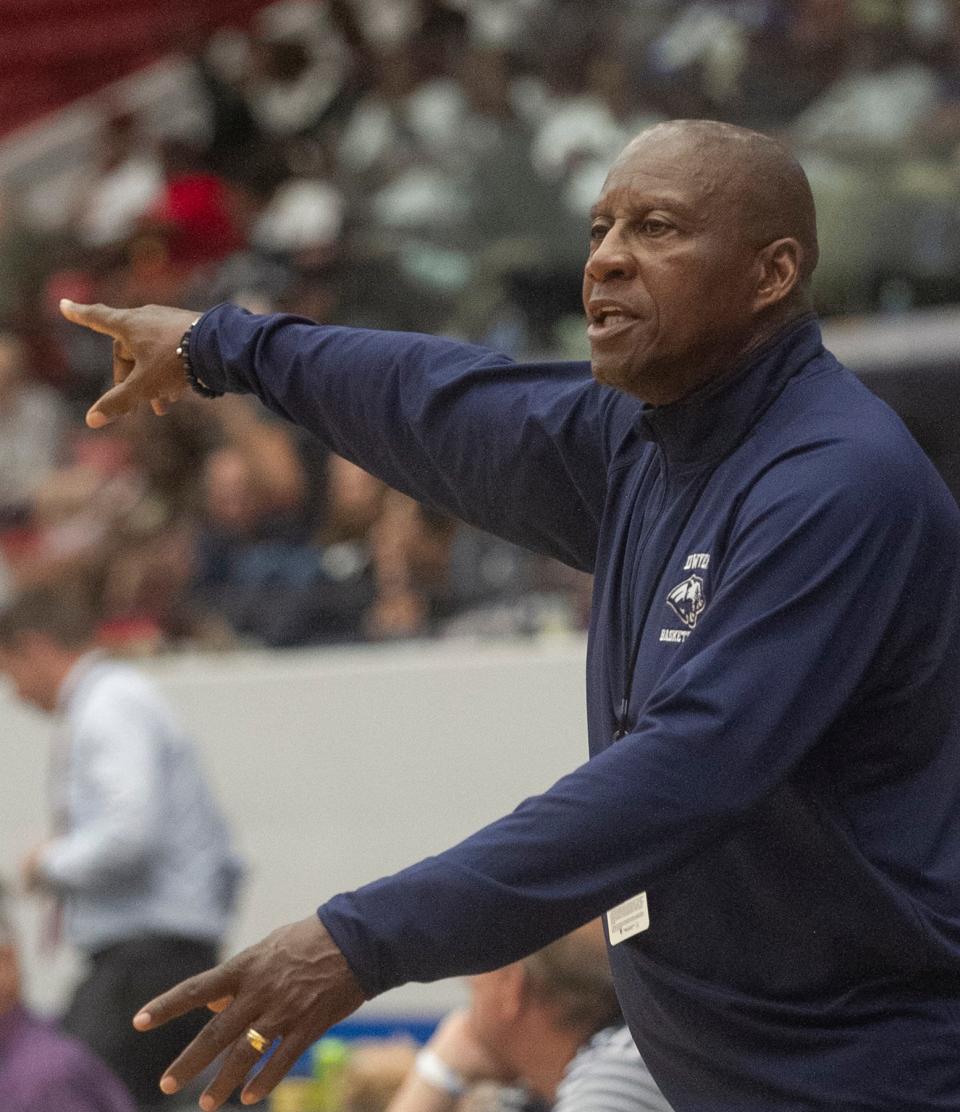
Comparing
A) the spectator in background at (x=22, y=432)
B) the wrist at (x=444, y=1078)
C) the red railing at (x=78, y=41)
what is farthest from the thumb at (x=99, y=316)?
the red railing at (x=78, y=41)

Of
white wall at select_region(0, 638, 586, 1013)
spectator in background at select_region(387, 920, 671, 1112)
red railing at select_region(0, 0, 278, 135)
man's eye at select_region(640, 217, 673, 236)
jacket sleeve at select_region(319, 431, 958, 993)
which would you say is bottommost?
white wall at select_region(0, 638, 586, 1013)

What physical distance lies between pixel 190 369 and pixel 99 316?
6.3 inches

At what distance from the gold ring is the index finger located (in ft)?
0.13

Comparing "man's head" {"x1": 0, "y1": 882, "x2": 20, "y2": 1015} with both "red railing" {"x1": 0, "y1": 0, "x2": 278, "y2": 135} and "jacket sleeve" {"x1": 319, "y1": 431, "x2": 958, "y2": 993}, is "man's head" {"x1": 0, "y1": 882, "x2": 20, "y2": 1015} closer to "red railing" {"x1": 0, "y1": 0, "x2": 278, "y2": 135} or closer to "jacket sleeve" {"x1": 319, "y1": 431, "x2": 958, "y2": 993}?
"jacket sleeve" {"x1": 319, "y1": 431, "x2": 958, "y2": 993}

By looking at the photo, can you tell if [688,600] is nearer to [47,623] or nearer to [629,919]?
[629,919]

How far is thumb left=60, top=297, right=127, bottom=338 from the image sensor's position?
8.46 ft

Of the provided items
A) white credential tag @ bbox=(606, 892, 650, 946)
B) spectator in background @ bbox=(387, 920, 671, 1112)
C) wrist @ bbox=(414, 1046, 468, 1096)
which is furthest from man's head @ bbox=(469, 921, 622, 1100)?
white credential tag @ bbox=(606, 892, 650, 946)

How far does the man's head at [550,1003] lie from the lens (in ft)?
10.0

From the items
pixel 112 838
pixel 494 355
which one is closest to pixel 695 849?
pixel 494 355

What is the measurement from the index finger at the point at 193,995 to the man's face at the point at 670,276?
2.42ft

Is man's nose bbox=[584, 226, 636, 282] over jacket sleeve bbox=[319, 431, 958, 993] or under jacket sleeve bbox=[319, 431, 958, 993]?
over

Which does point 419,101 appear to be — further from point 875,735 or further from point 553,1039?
point 875,735

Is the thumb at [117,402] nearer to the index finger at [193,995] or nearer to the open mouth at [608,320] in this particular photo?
the open mouth at [608,320]

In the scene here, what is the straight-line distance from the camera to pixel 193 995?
72.4 inches
